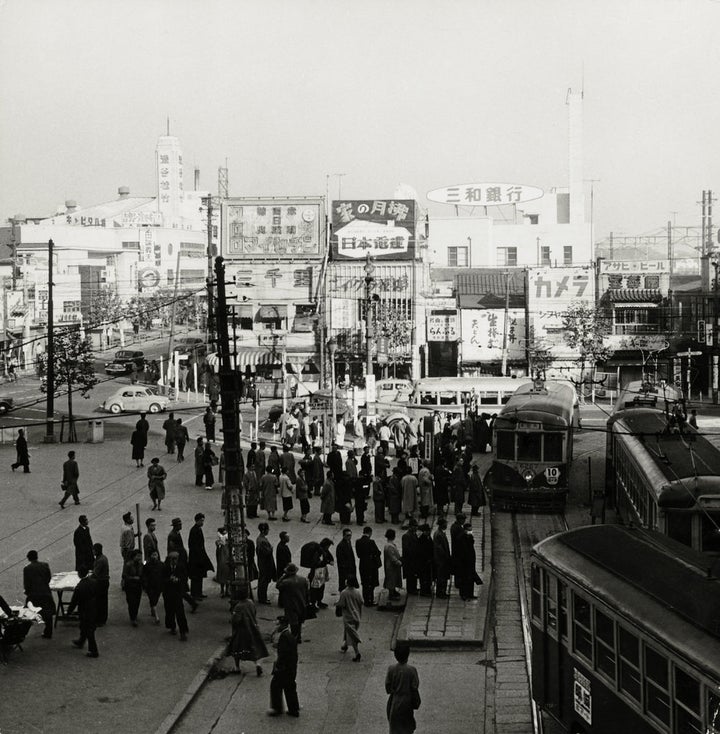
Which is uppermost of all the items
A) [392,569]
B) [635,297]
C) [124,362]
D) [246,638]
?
[635,297]

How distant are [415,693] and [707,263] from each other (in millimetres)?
64046

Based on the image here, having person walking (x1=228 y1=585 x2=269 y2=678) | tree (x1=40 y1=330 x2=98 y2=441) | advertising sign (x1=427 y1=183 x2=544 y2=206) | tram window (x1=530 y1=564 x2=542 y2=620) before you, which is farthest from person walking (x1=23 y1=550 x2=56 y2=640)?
advertising sign (x1=427 y1=183 x2=544 y2=206)

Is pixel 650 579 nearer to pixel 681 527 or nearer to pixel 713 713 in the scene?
pixel 713 713

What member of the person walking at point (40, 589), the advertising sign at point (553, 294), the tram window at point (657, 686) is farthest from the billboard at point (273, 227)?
the tram window at point (657, 686)

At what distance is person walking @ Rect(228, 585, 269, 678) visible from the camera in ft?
48.0

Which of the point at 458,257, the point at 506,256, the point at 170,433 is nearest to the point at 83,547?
the point at 170,433

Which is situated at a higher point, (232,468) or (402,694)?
(232,468)

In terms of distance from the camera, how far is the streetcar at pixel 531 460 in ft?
85.7

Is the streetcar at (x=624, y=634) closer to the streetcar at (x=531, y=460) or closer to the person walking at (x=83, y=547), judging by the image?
the person walking at (x=83, y=547)

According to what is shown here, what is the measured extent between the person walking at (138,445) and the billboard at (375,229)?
138ft

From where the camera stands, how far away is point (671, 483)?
15.3 m

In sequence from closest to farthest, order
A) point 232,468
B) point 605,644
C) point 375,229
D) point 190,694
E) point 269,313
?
point 605,644 < point 190,694 < point 232,468 < point 375,229 < point 269,313

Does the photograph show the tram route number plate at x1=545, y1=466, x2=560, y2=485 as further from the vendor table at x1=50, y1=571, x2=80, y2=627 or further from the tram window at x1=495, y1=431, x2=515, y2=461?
the vendor table at x1=50, y1=571, x2=80, y2=627

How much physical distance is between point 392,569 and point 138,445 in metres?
14.5
